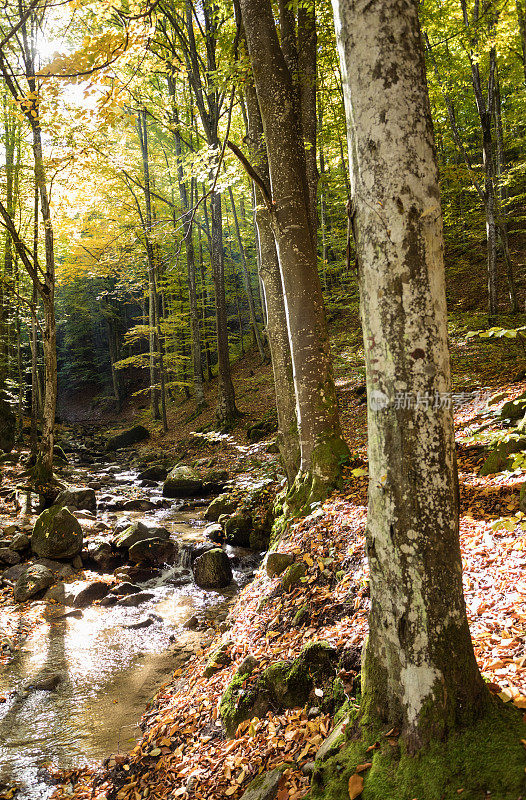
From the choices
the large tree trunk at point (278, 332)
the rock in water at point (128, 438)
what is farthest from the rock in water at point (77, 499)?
the rock in water at point (128, 438)

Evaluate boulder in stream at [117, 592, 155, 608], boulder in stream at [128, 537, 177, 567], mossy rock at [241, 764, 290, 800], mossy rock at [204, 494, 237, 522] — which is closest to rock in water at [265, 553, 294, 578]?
mossy rock at [241, 764, 290, 800]

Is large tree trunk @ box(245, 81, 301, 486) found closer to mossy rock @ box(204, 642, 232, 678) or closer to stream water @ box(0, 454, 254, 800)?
stream water @ box(0, 454, 254, 800)

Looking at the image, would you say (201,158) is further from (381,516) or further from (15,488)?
(15,488)

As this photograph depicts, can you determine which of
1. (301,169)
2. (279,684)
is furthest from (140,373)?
(279,684)

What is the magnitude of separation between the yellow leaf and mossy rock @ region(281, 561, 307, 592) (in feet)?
7.42

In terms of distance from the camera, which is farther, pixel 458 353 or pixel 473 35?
pixel 458 353

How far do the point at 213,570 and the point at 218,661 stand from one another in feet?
9.38

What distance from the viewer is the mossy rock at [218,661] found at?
159 inches

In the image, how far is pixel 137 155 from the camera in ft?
64.4

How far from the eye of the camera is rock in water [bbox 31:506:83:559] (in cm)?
751

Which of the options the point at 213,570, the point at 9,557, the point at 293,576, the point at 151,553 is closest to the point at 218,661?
the point at 293,576

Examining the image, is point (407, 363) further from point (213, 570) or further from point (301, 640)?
point (213, 570)

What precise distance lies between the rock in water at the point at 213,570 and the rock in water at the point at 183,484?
4.21 meters

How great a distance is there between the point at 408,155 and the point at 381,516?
157 cm
